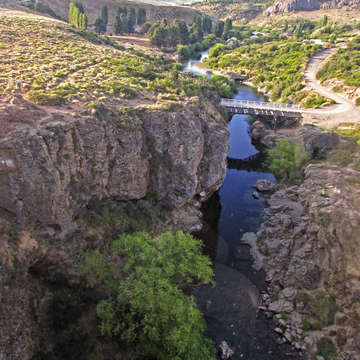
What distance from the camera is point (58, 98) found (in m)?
34.9

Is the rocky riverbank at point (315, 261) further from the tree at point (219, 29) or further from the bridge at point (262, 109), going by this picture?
the tree at point (219, 29)

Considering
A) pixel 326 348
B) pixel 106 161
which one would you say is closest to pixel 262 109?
pixel 106 161

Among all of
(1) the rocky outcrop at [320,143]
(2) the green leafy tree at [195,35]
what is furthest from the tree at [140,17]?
(1) the rocky outcrop at [320,143]

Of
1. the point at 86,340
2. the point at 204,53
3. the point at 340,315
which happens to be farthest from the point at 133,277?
the point at 204,53

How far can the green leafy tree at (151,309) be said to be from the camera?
24.0 m

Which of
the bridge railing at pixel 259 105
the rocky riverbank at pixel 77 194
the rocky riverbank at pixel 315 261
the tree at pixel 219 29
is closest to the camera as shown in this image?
the rocky riverbank at pixel 77 194

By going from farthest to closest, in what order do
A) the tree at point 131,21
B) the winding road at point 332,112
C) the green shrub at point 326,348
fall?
1. the tree at point 131,21
2. the winding road at point 332,112
3. the green shrub at point 326,348

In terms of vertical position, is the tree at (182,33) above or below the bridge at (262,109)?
above

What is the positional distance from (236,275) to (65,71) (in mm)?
38766

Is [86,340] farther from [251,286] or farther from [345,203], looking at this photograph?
[345,203]

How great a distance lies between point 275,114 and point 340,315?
47.4 meters

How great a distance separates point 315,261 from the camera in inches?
1378

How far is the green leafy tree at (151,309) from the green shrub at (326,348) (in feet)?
34.5

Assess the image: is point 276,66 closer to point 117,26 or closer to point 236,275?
point 117,26
